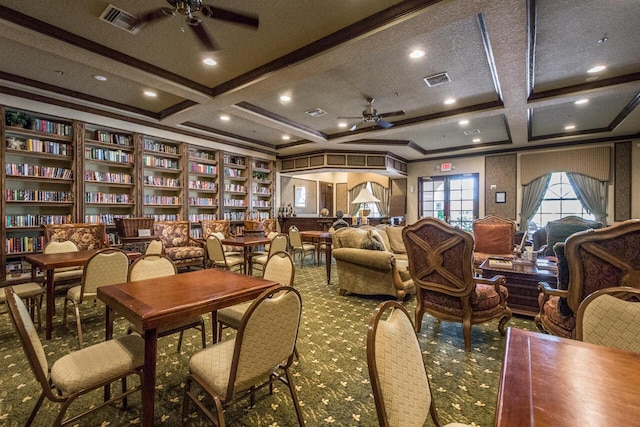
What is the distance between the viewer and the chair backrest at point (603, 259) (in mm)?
1906

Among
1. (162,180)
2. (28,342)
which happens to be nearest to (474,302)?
(28,342)

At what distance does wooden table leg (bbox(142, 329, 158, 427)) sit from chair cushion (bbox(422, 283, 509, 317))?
2291mm

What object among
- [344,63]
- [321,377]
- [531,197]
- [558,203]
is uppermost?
[344,63]

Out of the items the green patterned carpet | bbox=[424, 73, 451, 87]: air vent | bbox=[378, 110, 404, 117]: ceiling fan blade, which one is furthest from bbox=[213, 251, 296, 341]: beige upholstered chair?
bbox=[378, 110, 404, 117]: ceiling fan blade

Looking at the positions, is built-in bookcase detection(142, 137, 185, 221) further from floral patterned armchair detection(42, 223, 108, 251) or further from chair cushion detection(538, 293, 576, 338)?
chair cushion detection(538, 293, 576, 338)

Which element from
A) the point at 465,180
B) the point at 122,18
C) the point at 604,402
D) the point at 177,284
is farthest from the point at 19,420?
the point at 465,180

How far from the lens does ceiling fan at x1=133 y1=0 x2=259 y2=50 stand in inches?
87.7

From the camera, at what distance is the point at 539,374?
914mm

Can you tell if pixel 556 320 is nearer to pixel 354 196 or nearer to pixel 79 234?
pixel 79 234

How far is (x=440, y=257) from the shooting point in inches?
103

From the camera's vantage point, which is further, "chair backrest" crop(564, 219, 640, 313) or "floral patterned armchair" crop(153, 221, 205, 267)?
"floral patterned armchair" crop(153, 221, 205, 267)

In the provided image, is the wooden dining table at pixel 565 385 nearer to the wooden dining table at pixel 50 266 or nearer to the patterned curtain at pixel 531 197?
the wooden dining table at pixel 50 266

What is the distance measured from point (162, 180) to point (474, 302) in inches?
238

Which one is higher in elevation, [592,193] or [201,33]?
[201,33]
